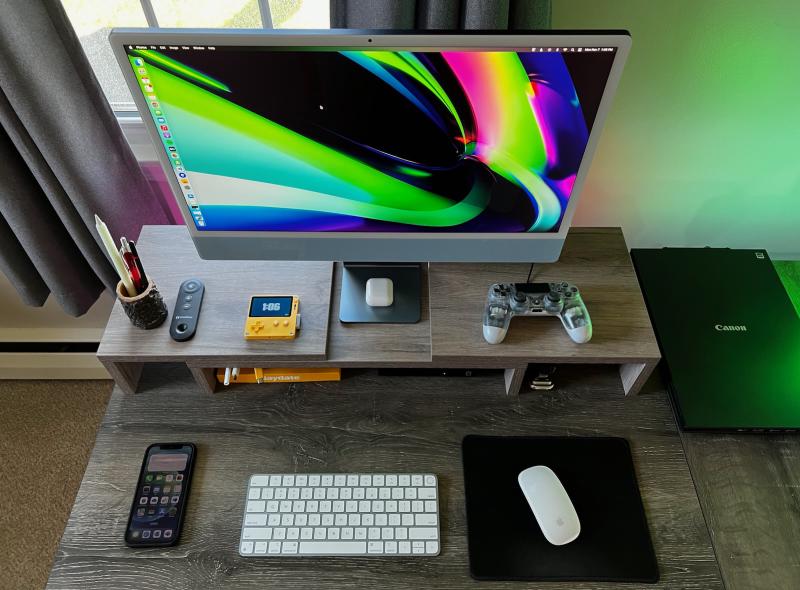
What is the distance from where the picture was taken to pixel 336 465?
3.07ft

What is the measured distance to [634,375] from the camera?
3.18 ft

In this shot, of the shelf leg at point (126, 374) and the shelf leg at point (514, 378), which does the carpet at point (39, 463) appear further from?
the shelf leg at point (514, 378)

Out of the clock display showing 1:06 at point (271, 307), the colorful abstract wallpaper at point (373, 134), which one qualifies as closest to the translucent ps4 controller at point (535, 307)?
the colorful abstract wallpaper at point (373, 134)

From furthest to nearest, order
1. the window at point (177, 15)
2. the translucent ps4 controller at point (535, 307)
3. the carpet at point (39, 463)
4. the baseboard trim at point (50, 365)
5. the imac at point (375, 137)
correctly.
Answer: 1. the baseboard trim at point (50, 365)
2. the carpet at point (39, 463)
3. the window at point (177, 15)
4. the translucent ps4 controller at point (535, 307)
5. the imac at point (375, 137)

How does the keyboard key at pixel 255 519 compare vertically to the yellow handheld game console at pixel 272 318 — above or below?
below

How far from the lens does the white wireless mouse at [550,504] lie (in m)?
0.86

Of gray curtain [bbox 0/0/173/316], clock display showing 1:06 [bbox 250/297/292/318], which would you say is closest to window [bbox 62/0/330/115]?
gray curtain [bbox 0/0/173/316]

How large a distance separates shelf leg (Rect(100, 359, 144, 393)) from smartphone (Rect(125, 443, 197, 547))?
0.12m

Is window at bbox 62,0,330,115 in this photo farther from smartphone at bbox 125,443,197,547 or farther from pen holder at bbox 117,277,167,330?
smartphone at bbox 125,443,197,547

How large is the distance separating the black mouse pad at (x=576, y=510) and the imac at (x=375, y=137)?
0.92 feet

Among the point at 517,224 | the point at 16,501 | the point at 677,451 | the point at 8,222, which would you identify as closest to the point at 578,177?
the point at 517,224

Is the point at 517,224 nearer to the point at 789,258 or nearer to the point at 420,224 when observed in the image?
the point at 420,224

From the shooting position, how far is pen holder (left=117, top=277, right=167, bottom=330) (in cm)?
91

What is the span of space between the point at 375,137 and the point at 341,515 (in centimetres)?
55
